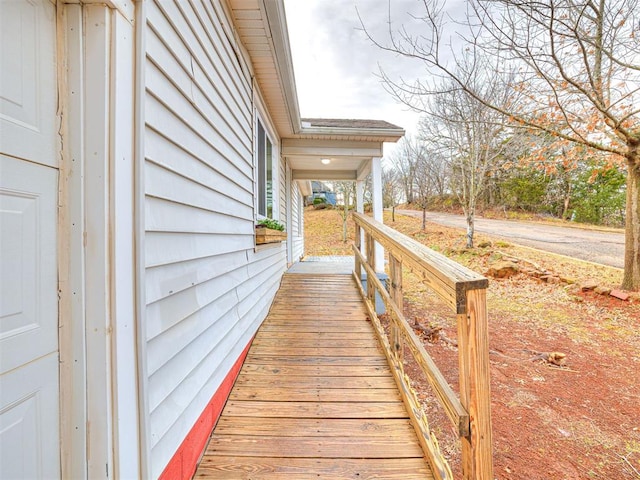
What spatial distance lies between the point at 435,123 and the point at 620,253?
6.71 meters

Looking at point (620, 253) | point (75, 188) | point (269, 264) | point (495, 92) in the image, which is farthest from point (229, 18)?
point (620, 253)

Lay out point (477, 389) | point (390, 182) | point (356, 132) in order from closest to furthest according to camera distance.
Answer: point (477, 389) → point (356, 132) → point (390, 182)

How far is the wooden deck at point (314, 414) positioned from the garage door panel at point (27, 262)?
1235 mm

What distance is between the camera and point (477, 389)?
1.17 m

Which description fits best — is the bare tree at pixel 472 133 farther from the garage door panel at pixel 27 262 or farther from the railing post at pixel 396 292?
the garage door panel at pixel 27 262

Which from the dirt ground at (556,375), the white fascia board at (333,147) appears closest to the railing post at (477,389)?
the dirt ground at (556,375)

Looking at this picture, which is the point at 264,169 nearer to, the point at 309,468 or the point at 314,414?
the point at 314,414

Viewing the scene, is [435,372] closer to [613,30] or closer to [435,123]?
[613,30]

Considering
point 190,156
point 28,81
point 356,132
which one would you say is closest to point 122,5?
point 28,81

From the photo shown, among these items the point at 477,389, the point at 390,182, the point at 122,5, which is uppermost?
the point at 390,182

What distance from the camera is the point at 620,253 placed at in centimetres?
813

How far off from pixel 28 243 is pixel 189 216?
2.64 ft

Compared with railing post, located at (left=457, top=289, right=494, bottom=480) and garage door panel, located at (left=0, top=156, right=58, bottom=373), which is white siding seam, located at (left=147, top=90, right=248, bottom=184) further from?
railing post, located at (left=457, top=289, right=494, bottom=480)

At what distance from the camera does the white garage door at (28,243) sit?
0.76 metres
